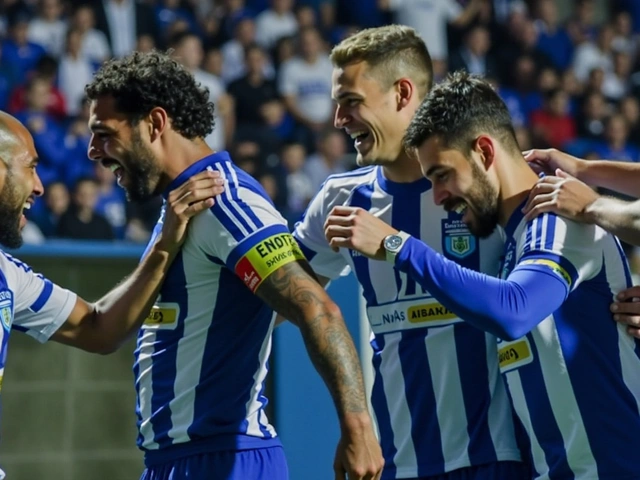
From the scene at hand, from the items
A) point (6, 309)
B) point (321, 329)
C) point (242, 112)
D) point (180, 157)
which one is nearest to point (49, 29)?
point (242, 112)

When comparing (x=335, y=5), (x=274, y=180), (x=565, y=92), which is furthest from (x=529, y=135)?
(x=274, y=180)

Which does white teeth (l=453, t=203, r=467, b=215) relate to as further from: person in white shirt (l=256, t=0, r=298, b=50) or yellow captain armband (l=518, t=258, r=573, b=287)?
person in white shirt (l=256, t=0, r=298, b=50)

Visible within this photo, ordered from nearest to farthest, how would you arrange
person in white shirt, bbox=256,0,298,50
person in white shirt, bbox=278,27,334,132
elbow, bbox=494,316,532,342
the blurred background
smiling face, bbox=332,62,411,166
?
elbow, bbox=494,316,532,342
smiling face, bbox=332,62,411,166
the blurred background
person in white shirt, bbox=278,27,334,132
person in white shirt, bbox=256,0,298,50

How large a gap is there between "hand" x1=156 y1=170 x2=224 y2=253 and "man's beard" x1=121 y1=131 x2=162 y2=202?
0.46 feet

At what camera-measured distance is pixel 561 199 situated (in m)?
3.29

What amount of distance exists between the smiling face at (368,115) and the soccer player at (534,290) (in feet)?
1.09

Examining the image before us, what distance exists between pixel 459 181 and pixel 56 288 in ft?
4.68

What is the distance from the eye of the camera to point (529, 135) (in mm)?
12086

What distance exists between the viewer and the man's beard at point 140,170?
3555mm

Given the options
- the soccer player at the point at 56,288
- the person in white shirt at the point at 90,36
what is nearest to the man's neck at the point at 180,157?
the soccer player at the point at 56,288

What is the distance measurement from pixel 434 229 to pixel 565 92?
377 inches

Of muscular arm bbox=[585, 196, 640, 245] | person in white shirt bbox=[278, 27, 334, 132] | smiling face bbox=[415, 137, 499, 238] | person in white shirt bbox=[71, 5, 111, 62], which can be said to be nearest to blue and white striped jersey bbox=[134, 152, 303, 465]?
smiling face bbox=[415, 137, 499, 238]

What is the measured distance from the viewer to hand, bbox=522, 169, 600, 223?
328cm

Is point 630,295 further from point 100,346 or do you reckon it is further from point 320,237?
point 100,346
